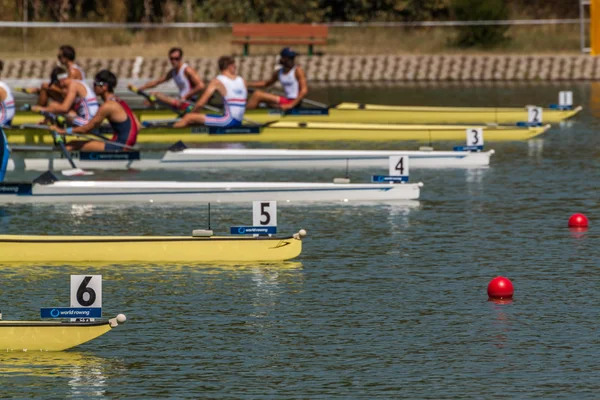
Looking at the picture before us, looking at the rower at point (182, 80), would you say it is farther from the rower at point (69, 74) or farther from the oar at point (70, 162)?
the oar at point (70, 162)

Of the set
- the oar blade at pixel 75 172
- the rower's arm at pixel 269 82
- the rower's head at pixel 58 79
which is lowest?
the oar blade at pixel 75 172

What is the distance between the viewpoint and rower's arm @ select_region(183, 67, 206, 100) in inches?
1115

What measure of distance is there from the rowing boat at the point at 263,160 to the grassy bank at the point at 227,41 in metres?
21.8

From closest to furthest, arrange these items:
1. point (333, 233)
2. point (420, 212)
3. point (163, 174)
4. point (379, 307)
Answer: point (379, 307) → point (333, 233) → point (420, 212) → point (163, 174)

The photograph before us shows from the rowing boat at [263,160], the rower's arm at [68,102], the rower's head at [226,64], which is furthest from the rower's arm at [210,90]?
the rower's arm at [68,102]

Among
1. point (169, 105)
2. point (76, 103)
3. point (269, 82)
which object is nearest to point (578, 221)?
point (76, 103)

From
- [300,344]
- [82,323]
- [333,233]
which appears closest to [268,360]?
[300,344]

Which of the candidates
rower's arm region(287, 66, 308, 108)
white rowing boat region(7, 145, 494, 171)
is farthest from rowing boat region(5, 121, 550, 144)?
white rowing boat region(7, 145, 494, 171)

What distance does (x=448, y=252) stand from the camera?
626 inches

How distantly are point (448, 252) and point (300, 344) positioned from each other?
4.44 meters

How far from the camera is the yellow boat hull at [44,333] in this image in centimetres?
1119

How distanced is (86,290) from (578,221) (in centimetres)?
813

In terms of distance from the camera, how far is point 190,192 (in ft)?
63.7

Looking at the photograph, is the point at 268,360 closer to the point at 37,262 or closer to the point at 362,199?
the point at 37,262
